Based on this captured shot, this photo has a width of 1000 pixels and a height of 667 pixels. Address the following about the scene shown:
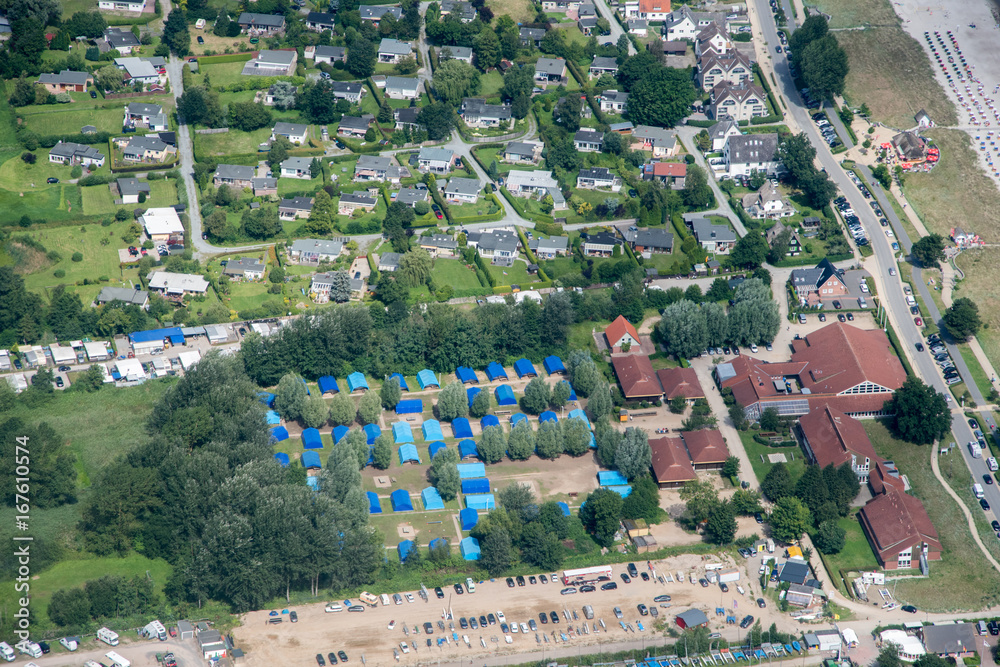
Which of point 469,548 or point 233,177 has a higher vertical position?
point 233,177

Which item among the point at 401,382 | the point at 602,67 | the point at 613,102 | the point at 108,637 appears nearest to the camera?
the point at 108,637

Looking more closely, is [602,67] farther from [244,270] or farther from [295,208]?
[244,270]

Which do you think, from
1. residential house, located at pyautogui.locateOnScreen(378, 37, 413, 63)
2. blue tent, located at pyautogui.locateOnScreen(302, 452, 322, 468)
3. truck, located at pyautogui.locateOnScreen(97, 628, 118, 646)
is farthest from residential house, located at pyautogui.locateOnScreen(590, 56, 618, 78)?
truck, located at pyautogui.locateOnScreen(97, 628, 118, 646)

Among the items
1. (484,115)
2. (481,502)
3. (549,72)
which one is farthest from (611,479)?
(549,72)

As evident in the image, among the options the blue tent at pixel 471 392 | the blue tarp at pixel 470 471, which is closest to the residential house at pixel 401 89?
the blue tent at pixel 471 392

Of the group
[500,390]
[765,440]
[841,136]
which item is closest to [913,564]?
Result: [765,440]

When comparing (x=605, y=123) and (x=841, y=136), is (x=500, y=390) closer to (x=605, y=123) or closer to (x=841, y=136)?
(x=605, y=123)
